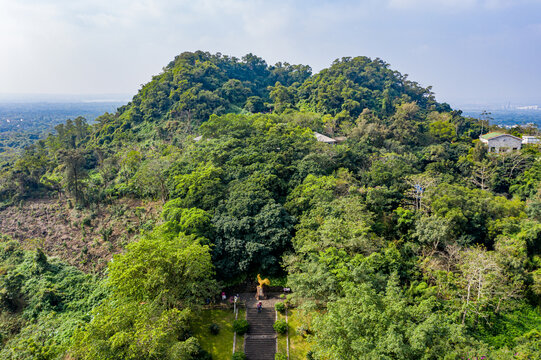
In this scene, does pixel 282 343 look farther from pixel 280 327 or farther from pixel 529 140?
Answer: pixel 529 140

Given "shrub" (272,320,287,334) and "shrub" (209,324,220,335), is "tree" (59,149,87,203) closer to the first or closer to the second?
"shrub" (209,324,220,335)

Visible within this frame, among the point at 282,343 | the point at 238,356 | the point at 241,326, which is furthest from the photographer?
the point at 241,326

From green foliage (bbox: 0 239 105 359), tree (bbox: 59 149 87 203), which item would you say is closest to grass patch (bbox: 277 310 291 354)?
green foliage (bbox: 0 239 105 359)

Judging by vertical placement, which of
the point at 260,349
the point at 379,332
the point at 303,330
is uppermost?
the point at 379,332

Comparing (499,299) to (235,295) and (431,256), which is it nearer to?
(431,256)

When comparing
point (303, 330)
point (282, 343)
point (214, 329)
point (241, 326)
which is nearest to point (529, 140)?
point (303, 330)

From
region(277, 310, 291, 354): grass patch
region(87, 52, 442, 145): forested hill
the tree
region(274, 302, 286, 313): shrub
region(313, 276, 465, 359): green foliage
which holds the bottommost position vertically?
region(277, 310, 291, 354): grass patch
